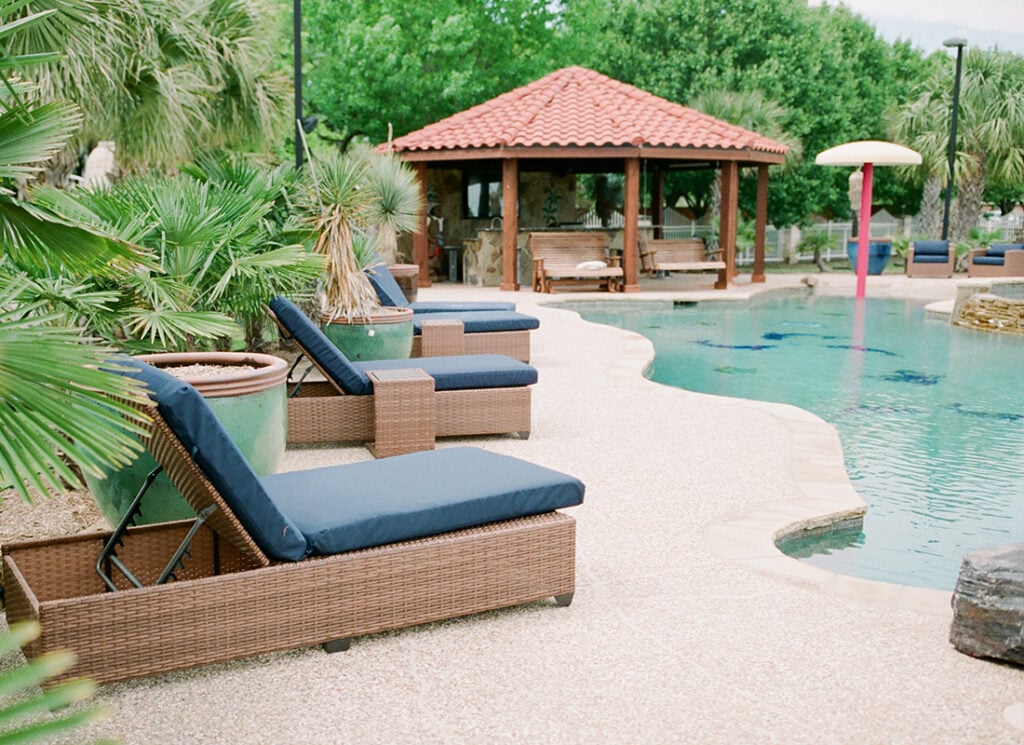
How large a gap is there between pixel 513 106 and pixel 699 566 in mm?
18683

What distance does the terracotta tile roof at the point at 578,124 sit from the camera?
64.3ft

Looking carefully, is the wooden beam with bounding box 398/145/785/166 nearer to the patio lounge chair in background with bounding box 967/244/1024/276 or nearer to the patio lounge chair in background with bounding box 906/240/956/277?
the patio lounge chair in background with bounding box 906/240/956/277

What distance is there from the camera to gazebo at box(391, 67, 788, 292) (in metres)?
19.6

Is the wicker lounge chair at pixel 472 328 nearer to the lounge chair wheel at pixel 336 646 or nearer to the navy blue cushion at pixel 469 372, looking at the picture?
the navy blue cushion at pixel 469 372

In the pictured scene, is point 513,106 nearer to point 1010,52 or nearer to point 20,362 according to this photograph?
point 1010,52

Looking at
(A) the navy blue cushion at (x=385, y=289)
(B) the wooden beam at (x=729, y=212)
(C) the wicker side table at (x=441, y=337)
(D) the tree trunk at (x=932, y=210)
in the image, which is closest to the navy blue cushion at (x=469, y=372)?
(C) the wicker side table at (x=441, y=337)

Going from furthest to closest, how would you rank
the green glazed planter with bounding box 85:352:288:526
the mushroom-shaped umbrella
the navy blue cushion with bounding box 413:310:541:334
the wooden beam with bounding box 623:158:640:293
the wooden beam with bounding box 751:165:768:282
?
the wooden beam with bounding box 751:165:768:282 < the wooden beam with bounding box 623:158:640:293 < the mushroom-shaped umbrella < the navy blue cushion with bounding box 413:310:541:334 < the green glazed planter with bounding box 85:352:288:526

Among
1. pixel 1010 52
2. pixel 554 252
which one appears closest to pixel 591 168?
pixel 554 252

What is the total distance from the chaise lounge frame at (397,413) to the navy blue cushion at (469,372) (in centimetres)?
5

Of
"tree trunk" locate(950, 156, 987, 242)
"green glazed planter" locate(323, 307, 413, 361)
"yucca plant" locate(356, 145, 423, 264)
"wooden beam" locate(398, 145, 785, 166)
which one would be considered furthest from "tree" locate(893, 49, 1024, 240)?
"green glazed planter" locate(323, 307, 413, 361)

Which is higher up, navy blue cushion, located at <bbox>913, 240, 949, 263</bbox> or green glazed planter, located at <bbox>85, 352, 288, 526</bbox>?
navy blue cushion, located at <bbox>913, 240, 949, 263</bbox>

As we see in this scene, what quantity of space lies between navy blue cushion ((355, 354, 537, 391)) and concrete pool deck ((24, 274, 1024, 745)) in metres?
1.84

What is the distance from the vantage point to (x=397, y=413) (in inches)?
265

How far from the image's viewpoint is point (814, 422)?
784 centimetres
